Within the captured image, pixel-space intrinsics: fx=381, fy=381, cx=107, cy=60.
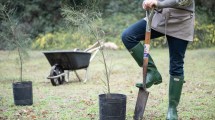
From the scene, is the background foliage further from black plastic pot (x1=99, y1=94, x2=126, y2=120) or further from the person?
black plastic pot (x1=99, y1=94, x2=126, y2=120)

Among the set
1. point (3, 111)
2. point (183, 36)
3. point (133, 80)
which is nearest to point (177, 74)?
point (183, 36)

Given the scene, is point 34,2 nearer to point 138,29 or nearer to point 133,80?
point 133,80

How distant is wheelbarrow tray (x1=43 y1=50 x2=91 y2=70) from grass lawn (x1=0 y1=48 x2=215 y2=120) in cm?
37

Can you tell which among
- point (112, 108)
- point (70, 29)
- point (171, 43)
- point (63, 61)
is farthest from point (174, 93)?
point (70, 29)

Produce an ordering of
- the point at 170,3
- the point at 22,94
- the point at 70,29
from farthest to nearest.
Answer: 1. the point at 70,29
2. the point at 22,94
3. the point at 170,3

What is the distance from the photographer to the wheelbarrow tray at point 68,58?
23.5ft

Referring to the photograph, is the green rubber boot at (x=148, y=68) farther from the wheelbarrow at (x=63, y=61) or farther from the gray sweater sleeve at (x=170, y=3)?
the wheelbarrow at (x=63, y=61)

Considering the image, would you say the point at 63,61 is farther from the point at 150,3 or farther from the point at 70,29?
the point at 70,29

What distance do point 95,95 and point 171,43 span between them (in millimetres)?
2419

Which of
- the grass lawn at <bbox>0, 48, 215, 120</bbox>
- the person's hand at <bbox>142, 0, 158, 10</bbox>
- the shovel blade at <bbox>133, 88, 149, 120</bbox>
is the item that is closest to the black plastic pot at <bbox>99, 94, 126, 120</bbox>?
the shovel blade at <bbox>133, 88, 149, 120</bbox>

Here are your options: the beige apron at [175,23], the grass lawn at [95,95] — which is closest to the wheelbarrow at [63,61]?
the grass lawn at [95,95]

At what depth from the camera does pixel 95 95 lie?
5902 mm

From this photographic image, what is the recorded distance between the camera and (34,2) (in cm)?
1806

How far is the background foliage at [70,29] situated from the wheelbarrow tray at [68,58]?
7.54 metres
